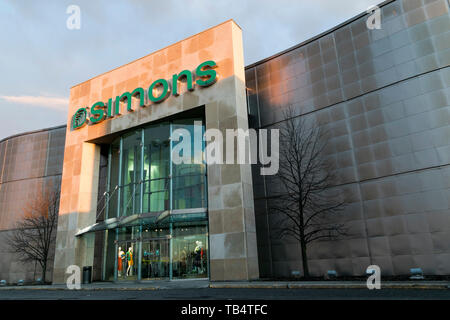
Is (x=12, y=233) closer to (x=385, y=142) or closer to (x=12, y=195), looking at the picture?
(x=12, y=195)

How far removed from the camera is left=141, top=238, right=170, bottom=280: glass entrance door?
20.3 meters

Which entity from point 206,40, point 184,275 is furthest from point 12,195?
point 206,40

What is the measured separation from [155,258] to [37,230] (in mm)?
14732

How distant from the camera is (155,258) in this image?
2069 centimetres

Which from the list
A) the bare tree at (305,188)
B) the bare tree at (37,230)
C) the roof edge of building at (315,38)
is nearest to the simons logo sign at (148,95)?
the roof edge of building at (315,38)

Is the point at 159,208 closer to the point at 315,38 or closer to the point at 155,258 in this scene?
Result: the point at 155,258


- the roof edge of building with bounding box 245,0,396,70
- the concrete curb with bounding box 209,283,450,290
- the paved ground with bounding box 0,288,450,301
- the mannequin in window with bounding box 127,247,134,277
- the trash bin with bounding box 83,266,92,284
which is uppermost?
the roof edge of building with bounding box 245,0,396,70

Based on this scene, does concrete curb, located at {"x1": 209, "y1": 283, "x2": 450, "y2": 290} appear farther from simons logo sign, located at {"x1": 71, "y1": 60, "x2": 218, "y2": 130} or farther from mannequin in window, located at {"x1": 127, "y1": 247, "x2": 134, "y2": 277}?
simons logo sign, located at {"x1": 71, "y1": 60, "x2": 218, "y2": 130}

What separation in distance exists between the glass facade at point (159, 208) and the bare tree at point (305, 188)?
15.5 feet

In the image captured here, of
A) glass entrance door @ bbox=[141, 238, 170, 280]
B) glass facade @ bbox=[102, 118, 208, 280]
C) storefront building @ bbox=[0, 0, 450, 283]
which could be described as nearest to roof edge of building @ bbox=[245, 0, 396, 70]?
storefront building @ bbox=[0, 0, 450, 283]

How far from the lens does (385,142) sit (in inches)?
697

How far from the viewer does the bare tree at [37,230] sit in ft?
92.6

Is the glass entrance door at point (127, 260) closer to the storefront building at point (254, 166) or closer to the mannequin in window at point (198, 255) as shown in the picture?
the storefront building at point (254, 166)
